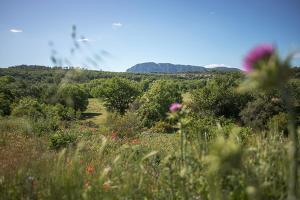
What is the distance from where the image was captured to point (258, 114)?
146 ft

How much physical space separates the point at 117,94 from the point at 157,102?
15362mm

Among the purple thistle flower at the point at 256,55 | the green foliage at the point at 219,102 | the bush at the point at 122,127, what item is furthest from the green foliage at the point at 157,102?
the purple thistle flower at the point at 256,55

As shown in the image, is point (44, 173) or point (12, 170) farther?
point (12, 170)

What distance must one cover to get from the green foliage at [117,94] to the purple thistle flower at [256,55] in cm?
6611

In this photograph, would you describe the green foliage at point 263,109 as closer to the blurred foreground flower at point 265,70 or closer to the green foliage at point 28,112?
the green foliage at point 28,112

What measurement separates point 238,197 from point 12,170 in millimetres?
3547

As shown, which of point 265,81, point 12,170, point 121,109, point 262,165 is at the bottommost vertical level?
point 121,109

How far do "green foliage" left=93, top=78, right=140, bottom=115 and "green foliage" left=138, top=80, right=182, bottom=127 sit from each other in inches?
413

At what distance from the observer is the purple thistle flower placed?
2.36 metres

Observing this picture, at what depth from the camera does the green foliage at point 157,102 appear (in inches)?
2148

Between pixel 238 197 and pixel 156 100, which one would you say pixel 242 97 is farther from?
pixel 238 197

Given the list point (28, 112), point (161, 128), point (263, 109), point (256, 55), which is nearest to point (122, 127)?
point (28, 112)

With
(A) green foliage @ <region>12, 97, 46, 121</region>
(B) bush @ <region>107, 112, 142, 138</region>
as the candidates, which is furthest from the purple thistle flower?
(B) bush @ <region>107, 112, 142, 138</region>

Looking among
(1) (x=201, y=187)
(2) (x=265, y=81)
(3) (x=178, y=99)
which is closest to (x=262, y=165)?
(1) (x=201, y=187)
